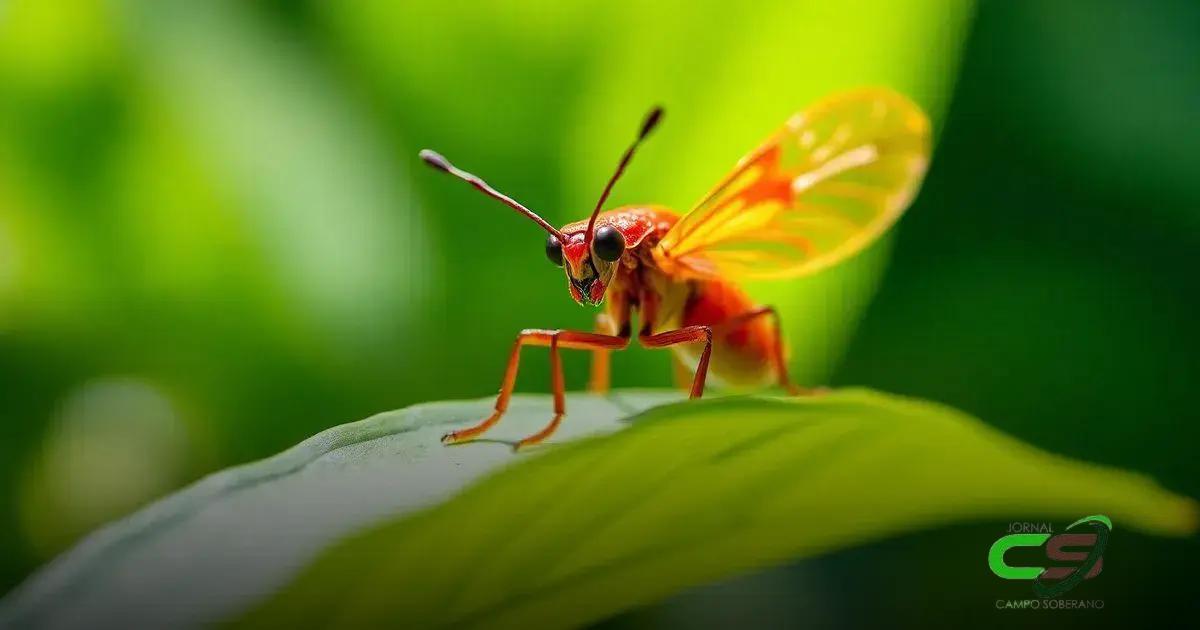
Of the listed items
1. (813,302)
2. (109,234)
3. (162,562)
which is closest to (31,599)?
(162,562)

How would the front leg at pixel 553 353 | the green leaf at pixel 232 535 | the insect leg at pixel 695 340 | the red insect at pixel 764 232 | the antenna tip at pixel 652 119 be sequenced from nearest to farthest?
the green leaf at pixel 232 535
the front leg at pixel 553 353
the antenna tip at pixel 652 119
the insect leg at pixel 695 340
the red insect at pixel 764 232

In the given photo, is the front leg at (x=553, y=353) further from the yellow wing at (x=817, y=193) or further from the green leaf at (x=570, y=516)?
the green leaf at (x=570, y=516)

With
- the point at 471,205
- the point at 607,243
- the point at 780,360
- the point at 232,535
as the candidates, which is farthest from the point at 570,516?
the point at 471,205

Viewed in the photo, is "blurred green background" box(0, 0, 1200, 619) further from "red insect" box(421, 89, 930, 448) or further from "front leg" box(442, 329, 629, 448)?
"front leg" box(442, 329, 629, 448)

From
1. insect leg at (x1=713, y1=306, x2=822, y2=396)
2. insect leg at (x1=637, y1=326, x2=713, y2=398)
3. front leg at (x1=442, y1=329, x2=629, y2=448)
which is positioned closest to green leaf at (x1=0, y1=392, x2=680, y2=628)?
front leg at (x1=442, y1=329, x2=629, y2=448)

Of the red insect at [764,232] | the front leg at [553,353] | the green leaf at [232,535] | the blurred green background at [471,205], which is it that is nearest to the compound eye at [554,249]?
the red insect at [764,232]

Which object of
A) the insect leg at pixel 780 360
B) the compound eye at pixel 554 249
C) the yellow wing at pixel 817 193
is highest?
the yellow wing at pixel 817 193

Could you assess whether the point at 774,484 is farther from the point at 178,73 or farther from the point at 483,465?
the point at 178,73
